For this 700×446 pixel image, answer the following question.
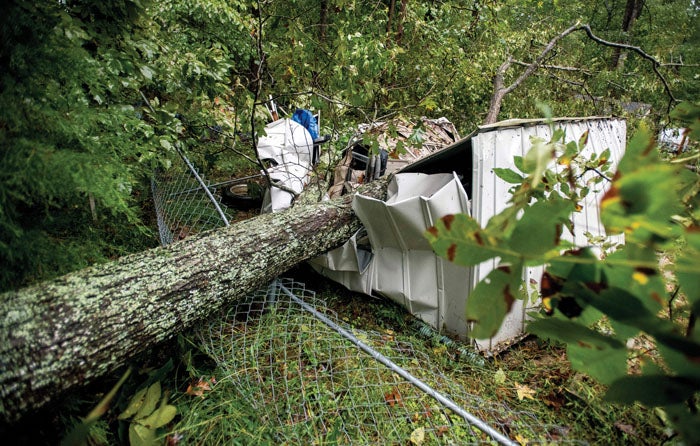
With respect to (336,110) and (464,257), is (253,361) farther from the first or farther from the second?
(336,110)

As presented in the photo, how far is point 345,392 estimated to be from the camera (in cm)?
190

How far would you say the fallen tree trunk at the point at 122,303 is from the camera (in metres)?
1.12

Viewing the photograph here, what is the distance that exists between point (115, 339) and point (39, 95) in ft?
2.95

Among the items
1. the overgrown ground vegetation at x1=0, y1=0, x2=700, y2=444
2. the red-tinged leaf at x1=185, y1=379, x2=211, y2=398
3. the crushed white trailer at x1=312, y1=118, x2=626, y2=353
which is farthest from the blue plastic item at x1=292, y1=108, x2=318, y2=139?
the red-tinged leaf at x1=185, y1=379, x2=211, y2=398

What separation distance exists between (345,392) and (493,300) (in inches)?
68.6

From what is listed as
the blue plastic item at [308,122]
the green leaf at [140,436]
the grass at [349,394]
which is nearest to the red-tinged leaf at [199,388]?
the grass at [349,394]

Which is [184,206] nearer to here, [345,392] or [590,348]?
[345,392]

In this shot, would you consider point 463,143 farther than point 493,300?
Yes

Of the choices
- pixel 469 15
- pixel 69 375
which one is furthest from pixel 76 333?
pixel 469 15

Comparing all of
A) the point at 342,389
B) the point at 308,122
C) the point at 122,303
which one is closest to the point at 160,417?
the point at 122,303

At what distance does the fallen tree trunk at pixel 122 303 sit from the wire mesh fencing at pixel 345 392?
1.31 feet

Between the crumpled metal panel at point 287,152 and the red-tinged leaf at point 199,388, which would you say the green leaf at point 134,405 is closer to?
the red-tinged leaf at point 199,388

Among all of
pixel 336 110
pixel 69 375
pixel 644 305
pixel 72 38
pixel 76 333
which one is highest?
pixel 72 38

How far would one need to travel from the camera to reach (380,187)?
2.65 meters
